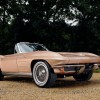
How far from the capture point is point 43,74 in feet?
29.0

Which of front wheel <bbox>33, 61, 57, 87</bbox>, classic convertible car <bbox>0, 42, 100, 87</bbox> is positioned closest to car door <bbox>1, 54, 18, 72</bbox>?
classic convertible car <bbox>0, 42, 100, 87</bbox>

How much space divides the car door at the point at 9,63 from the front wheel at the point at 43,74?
3.21ft

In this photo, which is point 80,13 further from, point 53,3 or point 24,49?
point 24,49

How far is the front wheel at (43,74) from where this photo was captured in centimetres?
856

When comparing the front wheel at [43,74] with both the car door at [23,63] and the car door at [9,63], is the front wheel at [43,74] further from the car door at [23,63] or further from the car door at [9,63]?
the car door at [9,63]

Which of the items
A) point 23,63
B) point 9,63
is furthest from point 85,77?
point 9,63

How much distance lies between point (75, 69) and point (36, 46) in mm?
2289

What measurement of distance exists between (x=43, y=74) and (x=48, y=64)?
39 cm

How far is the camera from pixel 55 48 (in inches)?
958

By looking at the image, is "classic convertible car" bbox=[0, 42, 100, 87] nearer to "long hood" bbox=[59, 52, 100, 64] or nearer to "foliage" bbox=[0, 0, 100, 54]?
"long hood" bbox=[59, 52, 100, 64]

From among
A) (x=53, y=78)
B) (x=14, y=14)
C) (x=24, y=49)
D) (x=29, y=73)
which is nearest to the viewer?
(x=53, y=78)

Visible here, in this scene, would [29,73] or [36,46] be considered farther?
[36,46]

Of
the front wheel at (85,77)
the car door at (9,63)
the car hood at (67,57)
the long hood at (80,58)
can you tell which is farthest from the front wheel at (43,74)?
the front wheel at (85,77)

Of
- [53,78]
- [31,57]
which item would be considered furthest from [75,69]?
[31,57]
